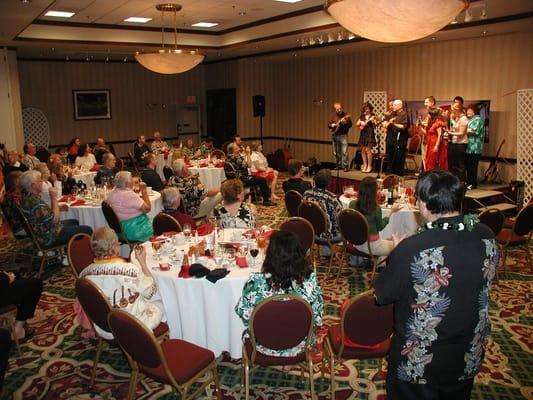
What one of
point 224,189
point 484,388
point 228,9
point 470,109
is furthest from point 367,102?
point 484,388

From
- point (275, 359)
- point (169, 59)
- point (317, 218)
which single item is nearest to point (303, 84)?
point (169, 59)

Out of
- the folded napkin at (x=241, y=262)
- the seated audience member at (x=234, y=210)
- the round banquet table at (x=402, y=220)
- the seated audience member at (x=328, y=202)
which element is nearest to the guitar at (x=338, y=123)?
the round banquet table at (x=402, y=220)

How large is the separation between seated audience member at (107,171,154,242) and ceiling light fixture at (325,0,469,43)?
3407 millimetres

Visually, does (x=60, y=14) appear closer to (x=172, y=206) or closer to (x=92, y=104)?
(x=172, y=206)

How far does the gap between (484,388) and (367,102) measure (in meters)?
9.55

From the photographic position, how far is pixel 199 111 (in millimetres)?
19250

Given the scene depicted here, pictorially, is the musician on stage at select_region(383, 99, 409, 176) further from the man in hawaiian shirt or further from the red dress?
the man in hawaiian shirt

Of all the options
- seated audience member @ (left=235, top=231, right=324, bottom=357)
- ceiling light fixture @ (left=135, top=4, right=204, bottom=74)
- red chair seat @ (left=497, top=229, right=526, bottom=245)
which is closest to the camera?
seated audience member @ (left=235, top=231, right=324, bottom=357)

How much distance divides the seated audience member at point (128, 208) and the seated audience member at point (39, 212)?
75cm

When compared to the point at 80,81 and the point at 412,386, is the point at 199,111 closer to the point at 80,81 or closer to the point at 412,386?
the point at 80,81

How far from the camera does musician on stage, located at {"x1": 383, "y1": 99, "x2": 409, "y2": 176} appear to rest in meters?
11.5

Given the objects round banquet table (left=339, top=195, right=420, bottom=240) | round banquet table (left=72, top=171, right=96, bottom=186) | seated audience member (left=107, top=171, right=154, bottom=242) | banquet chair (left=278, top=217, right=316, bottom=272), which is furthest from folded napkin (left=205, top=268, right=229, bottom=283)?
round banquet table (left=72, top=171, right=96, bottom=186)

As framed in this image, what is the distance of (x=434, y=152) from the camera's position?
1046 centimetres

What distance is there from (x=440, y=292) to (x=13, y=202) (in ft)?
18.3
